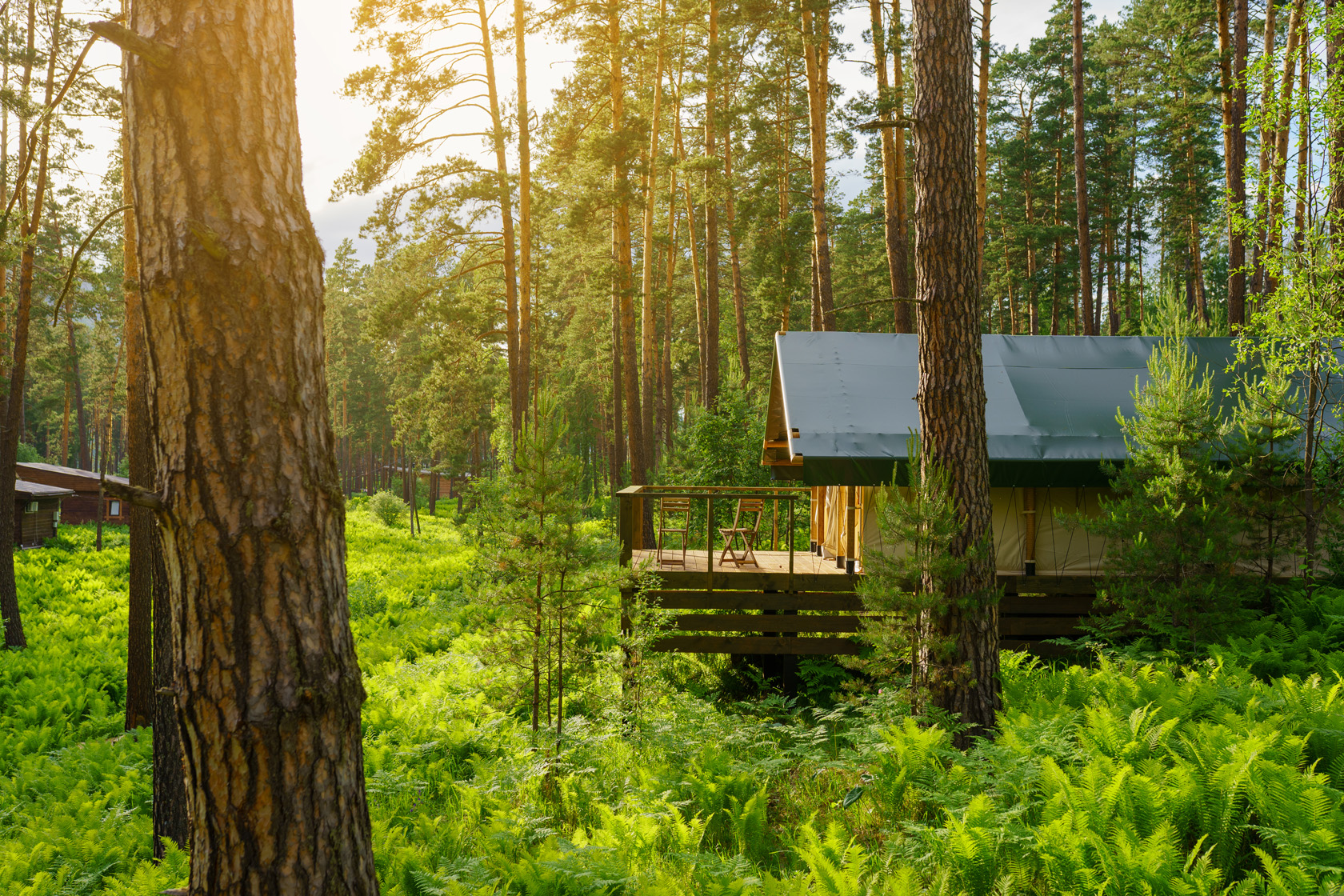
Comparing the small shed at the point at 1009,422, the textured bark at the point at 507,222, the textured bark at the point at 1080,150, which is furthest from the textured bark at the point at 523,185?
the textured bark at the point at 1080,150

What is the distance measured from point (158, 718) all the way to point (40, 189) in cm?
1076

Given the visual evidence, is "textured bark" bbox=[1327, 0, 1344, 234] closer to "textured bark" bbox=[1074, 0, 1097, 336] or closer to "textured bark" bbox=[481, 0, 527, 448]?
"textured bark" bbox=[1074, 0, 1097, 336]

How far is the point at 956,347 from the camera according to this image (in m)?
5.95

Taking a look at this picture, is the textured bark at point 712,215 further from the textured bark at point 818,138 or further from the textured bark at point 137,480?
the textured bark at point 137,480

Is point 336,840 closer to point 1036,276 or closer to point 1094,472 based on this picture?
point 1094,472

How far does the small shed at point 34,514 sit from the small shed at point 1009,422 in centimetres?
2717

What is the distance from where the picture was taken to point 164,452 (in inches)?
92.8

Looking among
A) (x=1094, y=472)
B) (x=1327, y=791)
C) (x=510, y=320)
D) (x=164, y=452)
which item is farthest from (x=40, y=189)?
(x=1327, y=791)

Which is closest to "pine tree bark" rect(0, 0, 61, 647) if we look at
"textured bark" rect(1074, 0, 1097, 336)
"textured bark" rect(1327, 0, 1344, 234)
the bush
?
"textured bark" rect(1327, 0, 1344, 234)

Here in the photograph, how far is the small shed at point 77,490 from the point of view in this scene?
31344 mm

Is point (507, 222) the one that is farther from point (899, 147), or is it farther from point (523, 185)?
point (899, 147)

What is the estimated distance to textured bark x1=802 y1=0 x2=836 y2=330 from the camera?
13.8m

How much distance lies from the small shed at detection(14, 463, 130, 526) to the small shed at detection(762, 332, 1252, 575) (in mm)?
30664

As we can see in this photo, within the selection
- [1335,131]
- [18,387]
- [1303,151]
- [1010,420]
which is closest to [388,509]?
[18,387]
